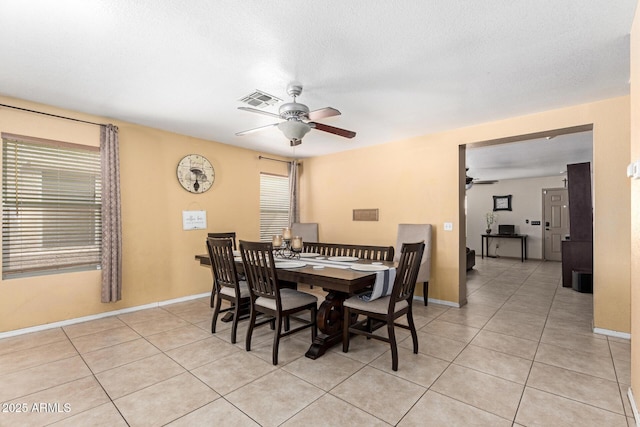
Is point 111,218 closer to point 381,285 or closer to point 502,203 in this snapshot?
point 381,285

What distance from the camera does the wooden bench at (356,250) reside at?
3.80 m

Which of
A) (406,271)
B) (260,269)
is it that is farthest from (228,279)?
(406,271)

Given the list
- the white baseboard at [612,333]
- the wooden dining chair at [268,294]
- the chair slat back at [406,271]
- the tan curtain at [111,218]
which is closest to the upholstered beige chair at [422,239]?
the chair slat back at [406,271]

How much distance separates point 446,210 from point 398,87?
2.01 m

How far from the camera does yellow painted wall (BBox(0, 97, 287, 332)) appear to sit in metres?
3.11

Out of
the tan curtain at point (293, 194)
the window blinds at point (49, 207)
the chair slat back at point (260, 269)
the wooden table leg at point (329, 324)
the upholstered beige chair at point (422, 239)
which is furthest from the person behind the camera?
the tan curtain at point (293, 194)

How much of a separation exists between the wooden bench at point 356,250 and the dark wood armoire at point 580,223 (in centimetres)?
353

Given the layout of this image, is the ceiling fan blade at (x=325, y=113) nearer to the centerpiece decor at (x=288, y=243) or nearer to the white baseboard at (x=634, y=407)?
the centerpiece decor at (x=288, y=243)

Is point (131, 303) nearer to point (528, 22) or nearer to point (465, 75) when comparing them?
point (465, 75)

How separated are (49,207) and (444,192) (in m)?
4.76

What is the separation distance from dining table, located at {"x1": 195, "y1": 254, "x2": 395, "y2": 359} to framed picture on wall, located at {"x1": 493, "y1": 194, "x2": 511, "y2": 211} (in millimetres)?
7748

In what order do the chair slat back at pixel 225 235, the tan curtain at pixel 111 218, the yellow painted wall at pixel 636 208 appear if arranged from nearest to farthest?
the yellow painted wall at pixel 636 208 → the tan curtain at pixel 111 218 → the chair slat back at pixel 225 235

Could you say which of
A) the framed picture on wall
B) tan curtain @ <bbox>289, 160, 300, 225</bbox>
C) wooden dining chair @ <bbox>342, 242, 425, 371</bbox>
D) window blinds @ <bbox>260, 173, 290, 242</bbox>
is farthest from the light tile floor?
the framed picture on wall

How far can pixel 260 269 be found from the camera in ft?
8.36
